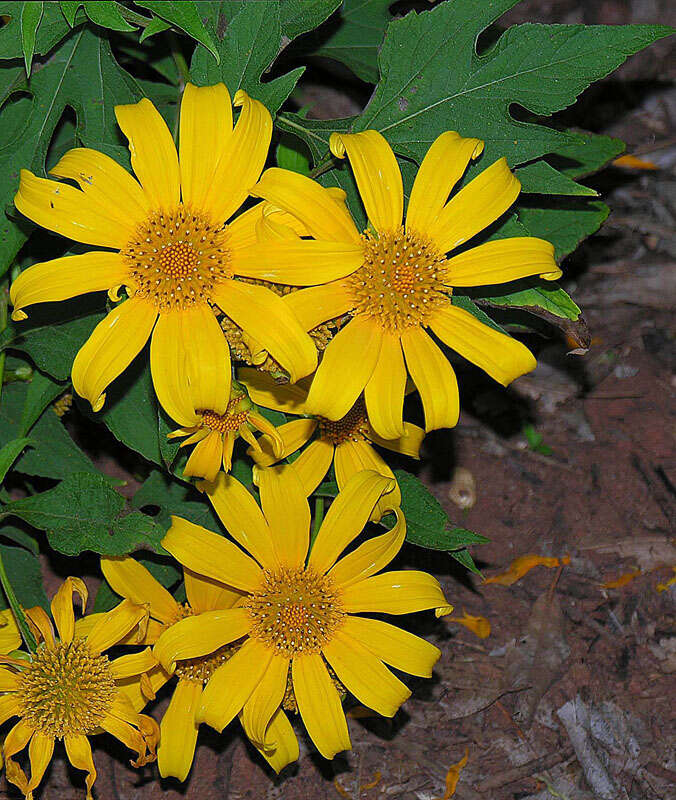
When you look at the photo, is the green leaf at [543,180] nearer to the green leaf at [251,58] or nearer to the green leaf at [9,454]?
the green leaf at [251,58]

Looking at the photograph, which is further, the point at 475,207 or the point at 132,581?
the point at 132,581

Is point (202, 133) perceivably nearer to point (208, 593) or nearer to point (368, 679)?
point (208, 593)

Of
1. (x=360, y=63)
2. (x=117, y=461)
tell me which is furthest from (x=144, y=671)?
(x=360, y=63)

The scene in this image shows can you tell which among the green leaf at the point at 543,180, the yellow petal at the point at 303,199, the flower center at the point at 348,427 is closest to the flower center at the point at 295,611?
the flower center at the point at 348,427

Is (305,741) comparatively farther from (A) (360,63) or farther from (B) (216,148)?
(A) (360,63)

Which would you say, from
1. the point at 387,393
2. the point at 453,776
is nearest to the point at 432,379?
the point at 387,393

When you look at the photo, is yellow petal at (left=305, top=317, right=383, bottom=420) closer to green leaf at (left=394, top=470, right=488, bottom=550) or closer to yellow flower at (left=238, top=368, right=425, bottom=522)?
yellow flower at (left=238, top=368, right=425, bottom=522)

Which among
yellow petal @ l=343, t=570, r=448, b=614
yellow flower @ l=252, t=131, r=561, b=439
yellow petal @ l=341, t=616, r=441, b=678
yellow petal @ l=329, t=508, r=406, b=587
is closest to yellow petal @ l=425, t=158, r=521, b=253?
yellow flower @ l=252, t=131, r=561, b=439
